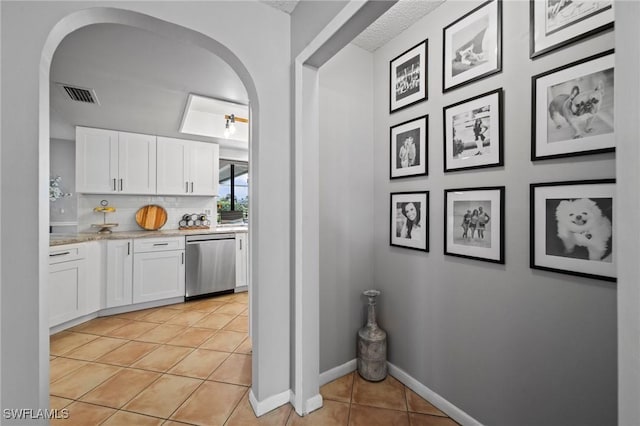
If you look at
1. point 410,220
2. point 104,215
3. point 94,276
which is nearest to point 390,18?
point 410,220

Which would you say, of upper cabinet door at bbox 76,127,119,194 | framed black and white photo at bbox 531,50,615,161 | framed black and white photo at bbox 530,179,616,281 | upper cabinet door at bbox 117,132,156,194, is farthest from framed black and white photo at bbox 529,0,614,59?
upper cabinet door at bbox 76,127,119,194

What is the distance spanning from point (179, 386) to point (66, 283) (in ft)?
6.18

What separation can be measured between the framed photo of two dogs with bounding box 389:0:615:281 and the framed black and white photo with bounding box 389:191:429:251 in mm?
162

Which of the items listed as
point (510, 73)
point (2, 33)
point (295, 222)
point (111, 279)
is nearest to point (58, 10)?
point (2, 33)

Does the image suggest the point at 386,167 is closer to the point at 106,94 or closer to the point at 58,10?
the point at 58,10

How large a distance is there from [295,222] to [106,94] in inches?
97.3

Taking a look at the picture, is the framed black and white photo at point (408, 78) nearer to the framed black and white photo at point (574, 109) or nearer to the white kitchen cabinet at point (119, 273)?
the framed black and white photo at point (574, 109)

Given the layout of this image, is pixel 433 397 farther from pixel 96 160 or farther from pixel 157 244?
Answer: pixel 96 160

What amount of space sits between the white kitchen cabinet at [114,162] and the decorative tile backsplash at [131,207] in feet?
0.98

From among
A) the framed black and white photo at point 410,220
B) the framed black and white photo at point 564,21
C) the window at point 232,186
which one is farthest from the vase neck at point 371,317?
the window at point 232,186

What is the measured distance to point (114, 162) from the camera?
3721 mm

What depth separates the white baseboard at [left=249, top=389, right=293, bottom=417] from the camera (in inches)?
66.2

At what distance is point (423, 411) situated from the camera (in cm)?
173

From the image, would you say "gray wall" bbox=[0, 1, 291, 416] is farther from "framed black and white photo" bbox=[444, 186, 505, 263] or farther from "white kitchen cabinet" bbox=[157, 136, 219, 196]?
"white kitchen cabinet" bbox=[157, 136, 219, 196]
